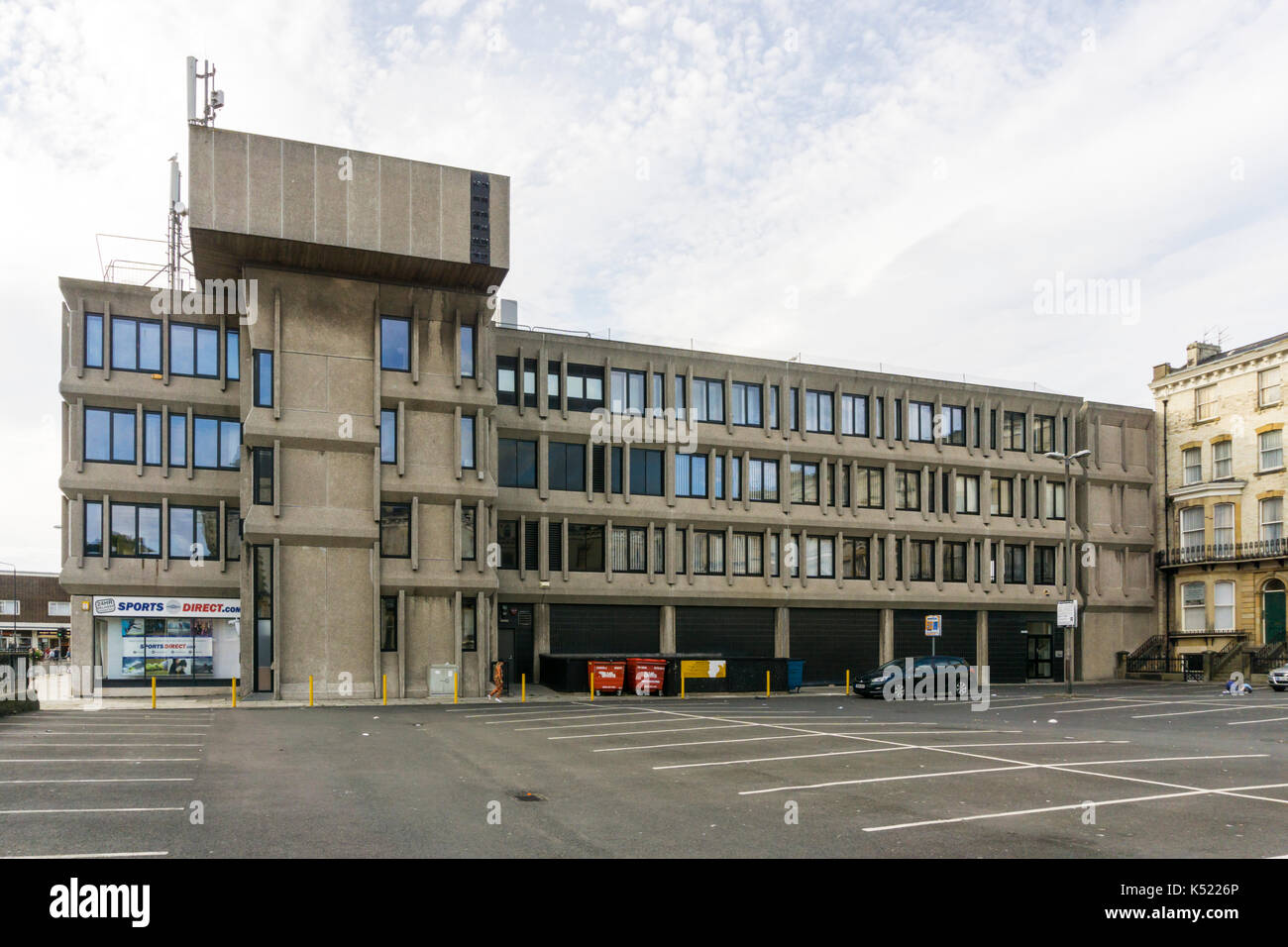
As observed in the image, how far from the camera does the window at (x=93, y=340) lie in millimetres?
35875

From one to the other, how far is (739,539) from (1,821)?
116 feet

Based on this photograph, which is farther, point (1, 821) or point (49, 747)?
point (49, 747)

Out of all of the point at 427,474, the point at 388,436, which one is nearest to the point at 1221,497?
the point at 427,474

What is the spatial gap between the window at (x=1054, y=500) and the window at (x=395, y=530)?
33.3 m

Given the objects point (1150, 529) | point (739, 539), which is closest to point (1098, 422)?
point (1150, 529)

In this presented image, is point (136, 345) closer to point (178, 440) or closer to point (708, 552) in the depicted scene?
point (178, 440)

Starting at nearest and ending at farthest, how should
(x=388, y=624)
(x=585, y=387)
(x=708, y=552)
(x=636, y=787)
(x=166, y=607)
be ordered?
(x=636, y=787) < (x=388, y=624) < (x=166, y=607) < (x=585, y=387) < (x=708, y=552)

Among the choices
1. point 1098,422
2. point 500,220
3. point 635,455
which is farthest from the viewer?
point 1098,422

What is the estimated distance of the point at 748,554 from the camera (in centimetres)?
4466

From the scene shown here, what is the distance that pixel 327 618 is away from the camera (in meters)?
33.2

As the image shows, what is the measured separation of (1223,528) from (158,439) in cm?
4876

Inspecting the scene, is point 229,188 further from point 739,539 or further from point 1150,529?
point 1150,529

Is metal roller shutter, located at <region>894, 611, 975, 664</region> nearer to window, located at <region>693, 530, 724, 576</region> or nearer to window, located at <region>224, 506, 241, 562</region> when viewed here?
window, located at <region>693, 530, 724, 576</region>
